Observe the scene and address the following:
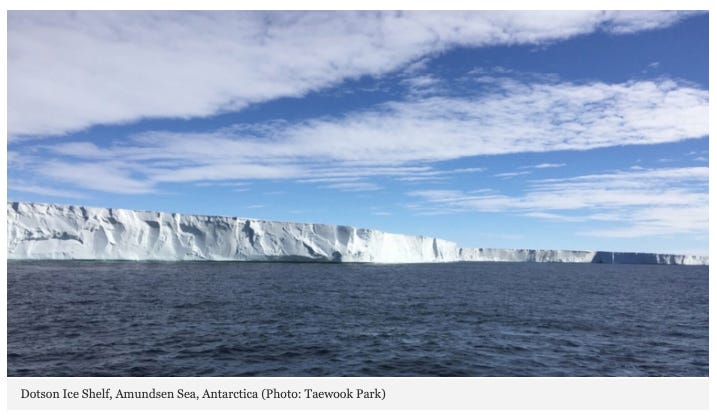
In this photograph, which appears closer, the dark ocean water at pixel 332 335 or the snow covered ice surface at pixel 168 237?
the dark ocean water at pixel 332 335

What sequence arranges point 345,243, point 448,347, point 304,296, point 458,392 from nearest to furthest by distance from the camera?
point 458,392 < point 448,347 < point 304,296 < point 345,243

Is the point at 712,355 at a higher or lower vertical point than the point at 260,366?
higher

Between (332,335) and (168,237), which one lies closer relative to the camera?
(332,335)

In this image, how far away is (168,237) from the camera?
58281 mm

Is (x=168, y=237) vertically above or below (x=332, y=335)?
above

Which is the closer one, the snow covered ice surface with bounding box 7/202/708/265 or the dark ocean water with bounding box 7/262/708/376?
the dark ocean water with bounding box 7/262/708/376

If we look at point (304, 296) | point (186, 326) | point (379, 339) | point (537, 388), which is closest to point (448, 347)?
point (379, 339)

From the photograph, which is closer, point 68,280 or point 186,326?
point 186,326

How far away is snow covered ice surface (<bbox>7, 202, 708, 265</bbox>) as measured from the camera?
52.9 m

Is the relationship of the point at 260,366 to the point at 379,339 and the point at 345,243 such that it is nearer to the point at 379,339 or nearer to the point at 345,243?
the point at 379,339

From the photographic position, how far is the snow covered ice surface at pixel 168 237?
52875mm

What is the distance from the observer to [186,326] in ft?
54.8

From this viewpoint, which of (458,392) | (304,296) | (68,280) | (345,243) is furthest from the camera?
(345,243)

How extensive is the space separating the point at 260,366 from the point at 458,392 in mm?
5648
